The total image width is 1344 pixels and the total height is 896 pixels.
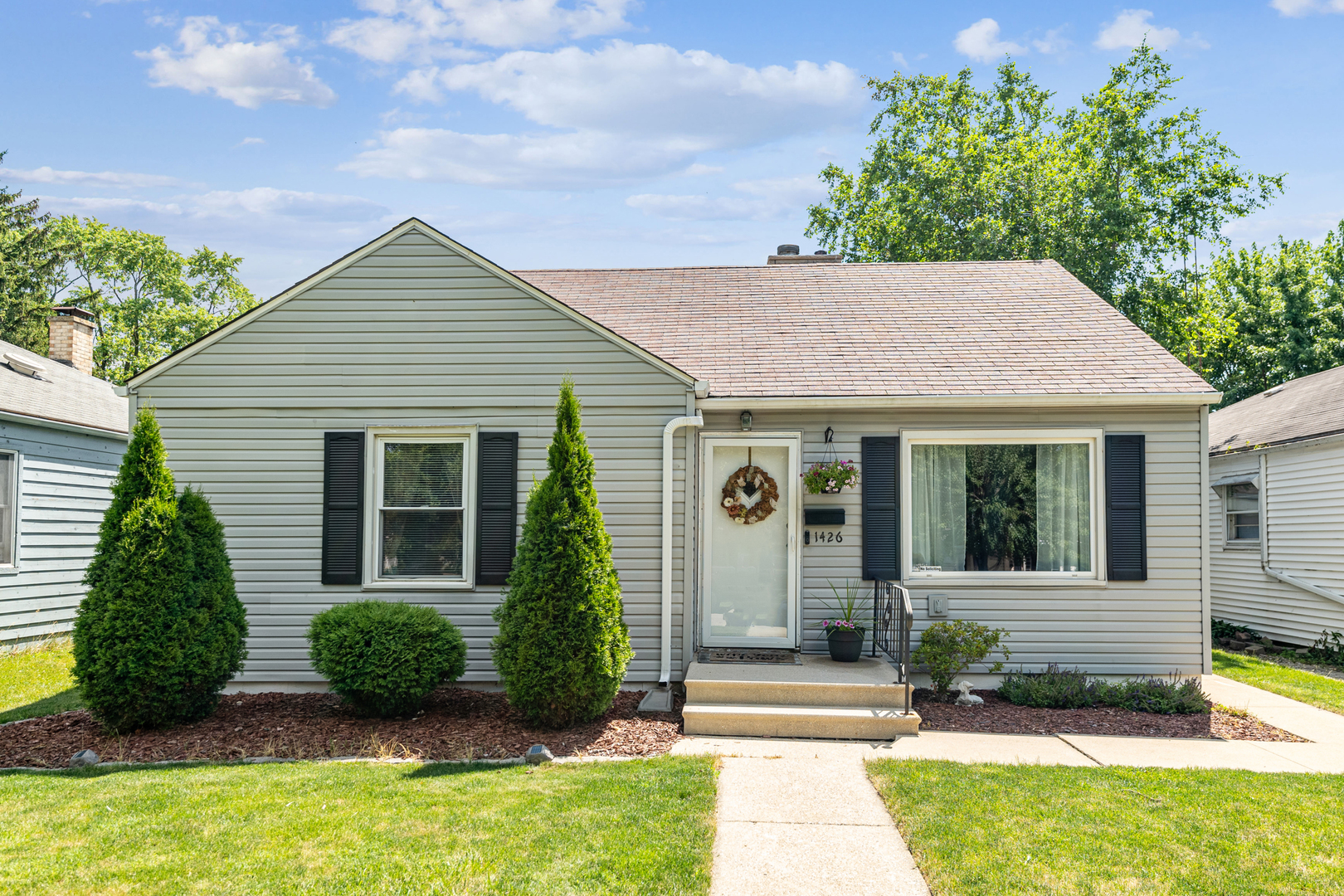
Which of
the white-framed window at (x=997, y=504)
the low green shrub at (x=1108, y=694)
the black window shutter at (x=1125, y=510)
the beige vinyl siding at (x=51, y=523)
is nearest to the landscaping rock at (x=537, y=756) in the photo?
the white-framed window at (x=997, y=504)

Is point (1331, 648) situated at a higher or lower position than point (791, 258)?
lower

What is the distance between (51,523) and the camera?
1061cm

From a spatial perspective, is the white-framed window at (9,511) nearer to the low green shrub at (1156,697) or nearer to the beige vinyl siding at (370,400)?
the beige vinyl siding at (370,400)

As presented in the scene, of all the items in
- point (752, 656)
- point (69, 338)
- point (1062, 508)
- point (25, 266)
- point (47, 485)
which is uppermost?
point (25, 266)

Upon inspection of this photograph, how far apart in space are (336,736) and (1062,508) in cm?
683

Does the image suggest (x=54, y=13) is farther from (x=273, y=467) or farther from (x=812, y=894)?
(x=812, y=894)

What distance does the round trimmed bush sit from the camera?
248 inches

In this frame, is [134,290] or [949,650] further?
[134,290]

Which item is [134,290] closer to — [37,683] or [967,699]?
[37,683]

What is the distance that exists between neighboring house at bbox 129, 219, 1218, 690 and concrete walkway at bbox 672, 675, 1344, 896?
1434mm

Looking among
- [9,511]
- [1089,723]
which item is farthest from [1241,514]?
[9,511]

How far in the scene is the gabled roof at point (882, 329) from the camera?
7832 millimetres

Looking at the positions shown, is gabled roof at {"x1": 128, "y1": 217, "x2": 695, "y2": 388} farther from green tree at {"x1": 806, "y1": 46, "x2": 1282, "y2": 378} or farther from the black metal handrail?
green tree at {"x1": 806, "y1": 46, "x2": 1282, "y2": 378}

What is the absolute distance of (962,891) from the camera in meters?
3.58
